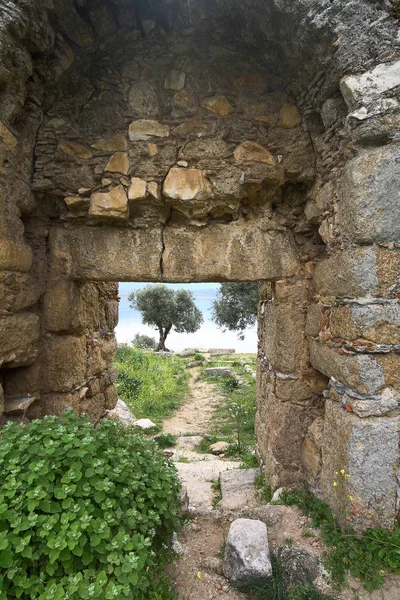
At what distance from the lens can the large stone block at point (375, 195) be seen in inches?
80.3

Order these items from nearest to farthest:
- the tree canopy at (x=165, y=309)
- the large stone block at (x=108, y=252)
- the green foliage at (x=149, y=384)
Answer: the large stone block at (x=108, y=252) → the green foliage at (x=149, y=384) → the tree canopy at (x=165, y=309)

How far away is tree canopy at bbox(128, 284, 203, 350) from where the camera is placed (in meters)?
16.2

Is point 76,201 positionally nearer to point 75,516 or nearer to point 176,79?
point 176,79

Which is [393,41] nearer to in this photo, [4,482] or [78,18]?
[78,18]

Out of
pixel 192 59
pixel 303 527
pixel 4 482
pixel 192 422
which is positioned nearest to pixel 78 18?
pixel 192 59

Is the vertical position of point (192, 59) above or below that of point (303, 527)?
above

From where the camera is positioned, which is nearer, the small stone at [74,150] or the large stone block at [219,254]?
the small stone at [74,150]

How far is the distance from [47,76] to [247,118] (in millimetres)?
1548

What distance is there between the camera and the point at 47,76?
2516mm

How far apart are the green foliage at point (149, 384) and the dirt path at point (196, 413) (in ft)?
0.81

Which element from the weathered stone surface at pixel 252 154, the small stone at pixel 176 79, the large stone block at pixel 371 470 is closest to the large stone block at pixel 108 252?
the weathered stone surface at pixel 252 154

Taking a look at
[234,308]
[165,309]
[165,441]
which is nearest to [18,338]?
[165,441]

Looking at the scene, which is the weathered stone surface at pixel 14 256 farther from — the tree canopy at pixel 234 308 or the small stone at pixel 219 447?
the tree canopy at pixel 234 308

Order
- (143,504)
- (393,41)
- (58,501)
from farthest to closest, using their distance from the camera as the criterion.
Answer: (393,41)
(143,504)
(58,501)
